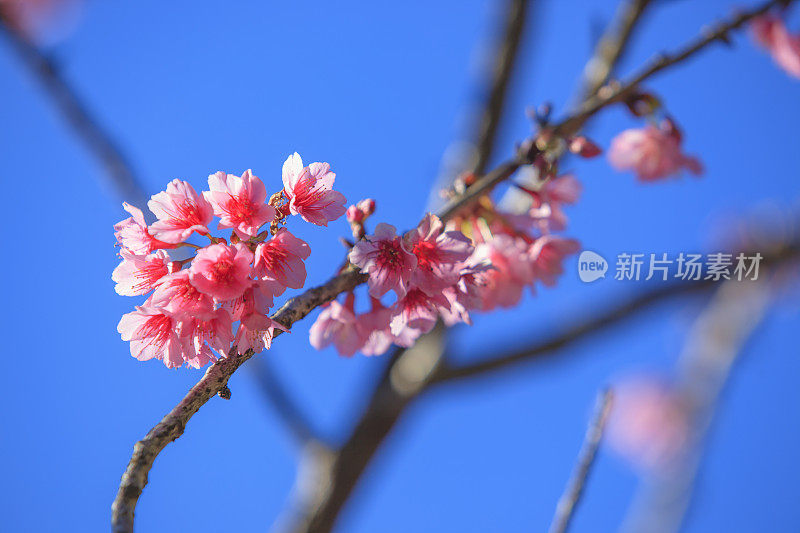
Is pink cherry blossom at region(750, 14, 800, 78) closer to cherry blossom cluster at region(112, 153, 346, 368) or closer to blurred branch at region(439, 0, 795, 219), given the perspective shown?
blurred branch at region(439, 0, 795, 219)

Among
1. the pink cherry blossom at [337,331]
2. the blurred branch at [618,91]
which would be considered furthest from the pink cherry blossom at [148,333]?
the blurred branch at [618,91]

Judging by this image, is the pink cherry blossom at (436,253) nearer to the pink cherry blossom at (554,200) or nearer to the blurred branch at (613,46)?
the pink cherry blossom at (554,200)

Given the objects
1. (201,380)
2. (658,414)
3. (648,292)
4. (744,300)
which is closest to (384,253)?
(201,380)

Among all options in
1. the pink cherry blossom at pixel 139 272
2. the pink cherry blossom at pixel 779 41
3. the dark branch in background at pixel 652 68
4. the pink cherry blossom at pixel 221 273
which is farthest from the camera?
the pink cherry blossom at pixel 779 41

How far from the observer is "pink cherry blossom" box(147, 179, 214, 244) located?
1.22 m

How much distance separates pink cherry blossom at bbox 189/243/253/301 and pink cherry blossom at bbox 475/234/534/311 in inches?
30.2

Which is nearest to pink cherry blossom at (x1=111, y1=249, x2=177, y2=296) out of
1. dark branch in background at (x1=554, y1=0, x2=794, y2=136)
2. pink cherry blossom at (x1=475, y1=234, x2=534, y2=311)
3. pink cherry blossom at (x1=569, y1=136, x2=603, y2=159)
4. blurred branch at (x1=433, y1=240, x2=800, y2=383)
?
pink cherry blossom at (x1=475, y1=234, x2=534, y2=311)

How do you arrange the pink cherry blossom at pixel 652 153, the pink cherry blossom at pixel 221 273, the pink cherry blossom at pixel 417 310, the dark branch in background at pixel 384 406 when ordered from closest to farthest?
the pink cherry blossom at pixel 221 273
the pink cherry blossom at pixel 417 310
the pink cherry blossom at pixel 652 153
the dark branch in background at pixel 384 406

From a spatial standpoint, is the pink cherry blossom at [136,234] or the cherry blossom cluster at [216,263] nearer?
the cherry blossom cluster at [216,263]

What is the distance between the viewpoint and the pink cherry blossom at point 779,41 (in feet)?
7.41

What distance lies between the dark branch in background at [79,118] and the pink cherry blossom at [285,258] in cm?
144

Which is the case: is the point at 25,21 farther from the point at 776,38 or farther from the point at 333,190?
the point at 776,38

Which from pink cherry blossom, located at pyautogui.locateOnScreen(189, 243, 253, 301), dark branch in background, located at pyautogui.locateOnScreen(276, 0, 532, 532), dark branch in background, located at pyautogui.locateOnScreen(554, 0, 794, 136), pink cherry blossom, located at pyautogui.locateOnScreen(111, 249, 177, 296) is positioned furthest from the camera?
dark branch in background, located at pyautogui.locateOnScreen(276, 0, 532, 532)

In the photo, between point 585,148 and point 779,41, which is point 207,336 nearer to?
point 585,148
